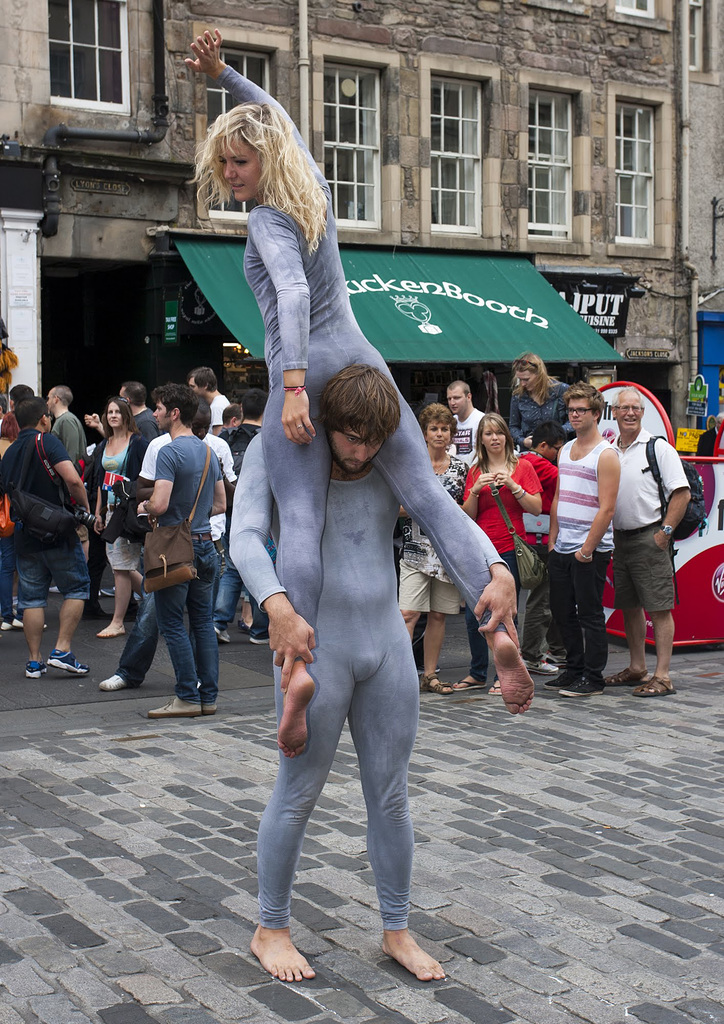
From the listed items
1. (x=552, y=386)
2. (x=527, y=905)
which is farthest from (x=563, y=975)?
(x=552, y=386)

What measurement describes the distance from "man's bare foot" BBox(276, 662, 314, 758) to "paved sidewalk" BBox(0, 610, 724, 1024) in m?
0.75

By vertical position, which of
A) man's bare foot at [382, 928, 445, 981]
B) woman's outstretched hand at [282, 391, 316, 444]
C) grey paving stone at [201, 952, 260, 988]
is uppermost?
woman's outstretched hand at [282, 391, 316, 444]

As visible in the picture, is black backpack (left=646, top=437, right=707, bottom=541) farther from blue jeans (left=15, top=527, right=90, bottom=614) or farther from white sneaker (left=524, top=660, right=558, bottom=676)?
blue jeans (left=15, top=527, right=90, bottom=614)

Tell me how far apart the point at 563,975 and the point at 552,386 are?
22.5ft

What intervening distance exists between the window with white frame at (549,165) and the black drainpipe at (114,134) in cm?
610

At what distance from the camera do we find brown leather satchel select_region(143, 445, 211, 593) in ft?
23.3

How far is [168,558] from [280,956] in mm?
3731

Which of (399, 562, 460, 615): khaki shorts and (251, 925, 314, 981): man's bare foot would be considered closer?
(251, 925, 314, 981): man's bare foot

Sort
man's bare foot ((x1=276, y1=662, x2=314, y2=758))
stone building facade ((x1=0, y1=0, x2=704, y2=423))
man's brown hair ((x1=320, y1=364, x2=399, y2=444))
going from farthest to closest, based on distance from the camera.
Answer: stone building facade ((x1=0, y1=0, x2=704, y2=423)) → man's brown hair ((x1=320, y1=364, x2=399, y2=444)) → man's bare foot ((x1=276, y1=662, x2=314, y2=758))

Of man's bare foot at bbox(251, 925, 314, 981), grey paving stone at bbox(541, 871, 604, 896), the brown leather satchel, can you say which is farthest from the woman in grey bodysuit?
the brown leather satchel

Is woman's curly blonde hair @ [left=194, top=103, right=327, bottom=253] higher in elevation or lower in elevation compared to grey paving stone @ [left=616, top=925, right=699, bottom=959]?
higher

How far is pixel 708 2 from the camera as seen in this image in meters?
20.5

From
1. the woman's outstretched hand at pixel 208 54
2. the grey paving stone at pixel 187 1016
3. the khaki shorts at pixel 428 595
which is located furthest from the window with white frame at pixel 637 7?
the grey paving stone at pixel 187 1016

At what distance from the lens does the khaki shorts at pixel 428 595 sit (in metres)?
7.98
